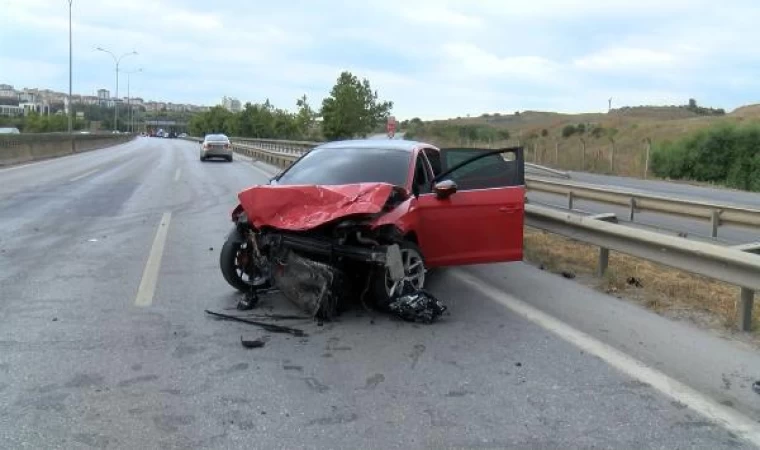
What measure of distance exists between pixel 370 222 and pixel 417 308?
844 mm

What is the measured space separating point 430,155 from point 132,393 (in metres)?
4.83

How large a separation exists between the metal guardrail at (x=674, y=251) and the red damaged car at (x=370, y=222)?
1059 millimetres

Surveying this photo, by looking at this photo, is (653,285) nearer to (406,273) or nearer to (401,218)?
(406,273)

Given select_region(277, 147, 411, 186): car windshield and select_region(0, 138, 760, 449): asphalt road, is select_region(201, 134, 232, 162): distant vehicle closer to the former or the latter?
select_region(0, 138, 760, 449): asphalt road

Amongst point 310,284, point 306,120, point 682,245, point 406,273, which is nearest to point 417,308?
point 406,273

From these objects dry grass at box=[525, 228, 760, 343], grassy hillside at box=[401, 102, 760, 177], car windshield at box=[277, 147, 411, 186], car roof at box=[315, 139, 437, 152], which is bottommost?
dry grass at box=[525, 228, 760, 343]

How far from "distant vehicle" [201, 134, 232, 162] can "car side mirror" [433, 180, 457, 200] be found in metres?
32.3

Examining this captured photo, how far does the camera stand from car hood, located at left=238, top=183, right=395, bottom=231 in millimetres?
5977

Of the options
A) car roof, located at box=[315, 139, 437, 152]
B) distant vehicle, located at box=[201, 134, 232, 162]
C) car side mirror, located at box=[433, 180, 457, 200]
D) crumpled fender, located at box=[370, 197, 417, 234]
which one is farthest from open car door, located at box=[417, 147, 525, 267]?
distant vehicle, located at box=[201, 134, 232, 162]

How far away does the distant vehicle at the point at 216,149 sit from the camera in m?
37.7

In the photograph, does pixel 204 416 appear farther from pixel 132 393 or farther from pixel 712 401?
pixel 712 401

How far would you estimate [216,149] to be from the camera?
3797 cm

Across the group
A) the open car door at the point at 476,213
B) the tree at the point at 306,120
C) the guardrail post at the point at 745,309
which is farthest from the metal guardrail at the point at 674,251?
the tree at the point at 306,120

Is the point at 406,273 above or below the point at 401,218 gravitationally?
below
